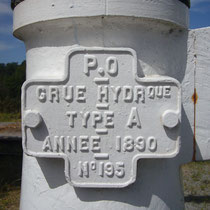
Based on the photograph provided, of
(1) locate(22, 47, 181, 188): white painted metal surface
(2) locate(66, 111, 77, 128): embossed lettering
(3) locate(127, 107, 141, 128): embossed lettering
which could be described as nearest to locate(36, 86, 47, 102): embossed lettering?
(1) locate(22, 47, 181, 188): white painted metal surface

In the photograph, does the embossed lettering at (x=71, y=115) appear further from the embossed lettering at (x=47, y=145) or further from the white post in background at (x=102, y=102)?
the embossed lettering at (x=47, y=145)

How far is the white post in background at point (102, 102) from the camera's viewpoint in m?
1.10

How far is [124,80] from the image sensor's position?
1110 mm

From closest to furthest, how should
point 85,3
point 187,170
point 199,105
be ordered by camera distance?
point 85,3 < point 199,105 < point 187,170

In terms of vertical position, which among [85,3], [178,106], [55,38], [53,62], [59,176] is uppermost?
[85,3]

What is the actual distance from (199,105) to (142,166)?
0.46 metres

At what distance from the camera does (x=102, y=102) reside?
1.12m

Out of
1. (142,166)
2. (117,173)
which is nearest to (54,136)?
(117,173)

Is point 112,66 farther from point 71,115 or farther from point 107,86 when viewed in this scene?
point 71,115

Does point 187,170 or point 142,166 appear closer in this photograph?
point 142,166

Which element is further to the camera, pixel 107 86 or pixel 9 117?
pixel 9 117

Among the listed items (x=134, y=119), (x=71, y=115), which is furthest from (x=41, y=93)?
(x=134, y=119)

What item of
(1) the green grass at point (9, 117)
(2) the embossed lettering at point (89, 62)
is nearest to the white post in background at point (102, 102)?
(2) the embossed lettering at point (89, 62)

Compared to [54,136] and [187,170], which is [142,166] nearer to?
[54,136]
